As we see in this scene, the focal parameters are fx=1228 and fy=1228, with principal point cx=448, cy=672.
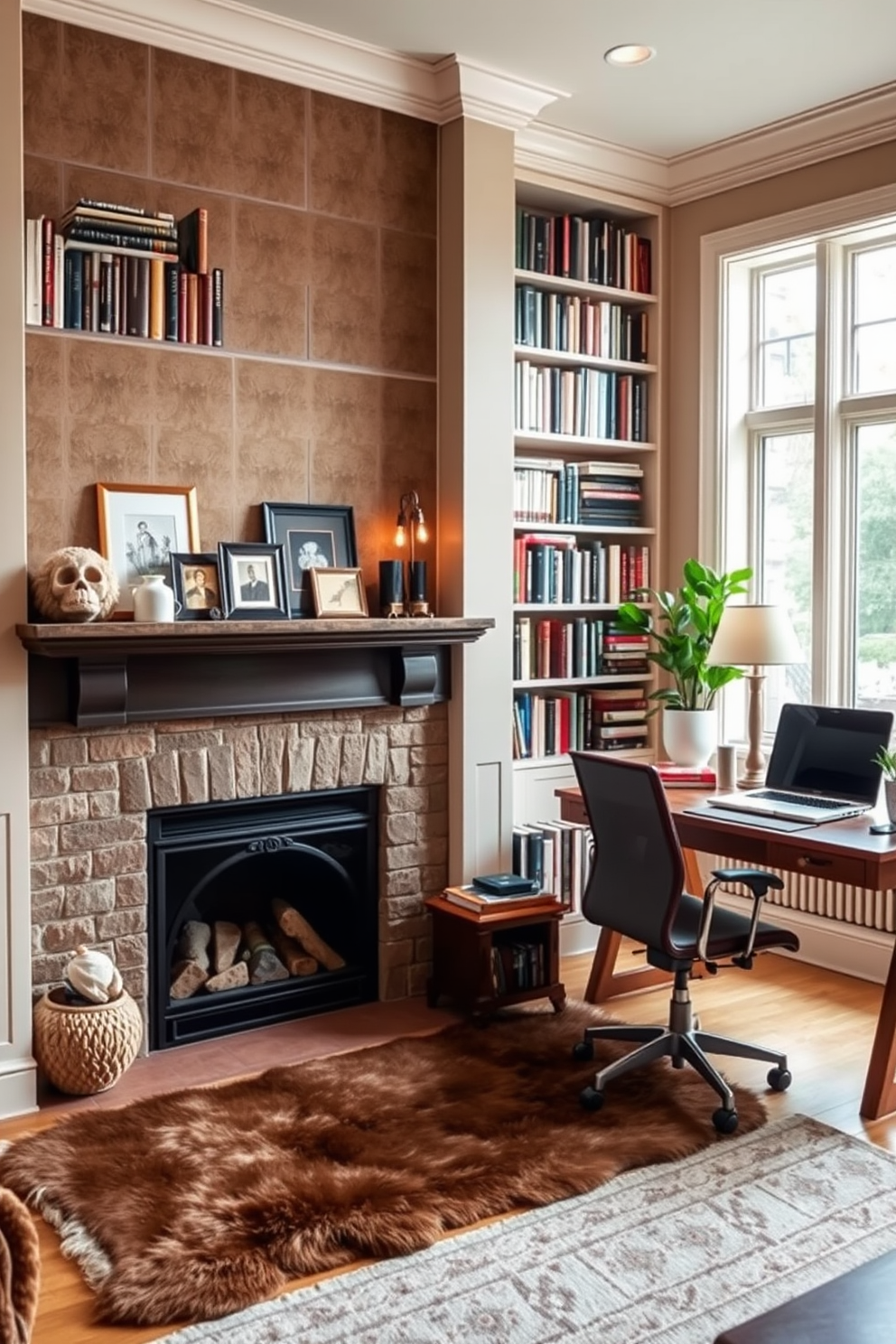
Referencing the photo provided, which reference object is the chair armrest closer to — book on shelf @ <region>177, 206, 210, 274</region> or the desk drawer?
the desk drawer

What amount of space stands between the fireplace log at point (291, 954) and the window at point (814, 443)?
1965 millimetres

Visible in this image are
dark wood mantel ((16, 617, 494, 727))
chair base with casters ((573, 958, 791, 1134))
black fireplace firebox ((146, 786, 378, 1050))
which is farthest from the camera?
black fireplace firebox ((146, 786, 378, 1050))

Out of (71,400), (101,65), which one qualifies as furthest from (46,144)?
(71,400)

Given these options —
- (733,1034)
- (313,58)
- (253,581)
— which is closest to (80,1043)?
(253,581)

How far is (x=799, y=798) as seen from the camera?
373cm

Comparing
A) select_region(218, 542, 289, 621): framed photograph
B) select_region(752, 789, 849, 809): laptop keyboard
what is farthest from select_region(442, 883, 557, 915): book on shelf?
select_region(218, 542, 289, 621): framed photograph

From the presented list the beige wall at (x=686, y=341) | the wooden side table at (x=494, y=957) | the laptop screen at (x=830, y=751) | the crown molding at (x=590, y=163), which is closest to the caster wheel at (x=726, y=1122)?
the wooden side table at (x=494, y=957)

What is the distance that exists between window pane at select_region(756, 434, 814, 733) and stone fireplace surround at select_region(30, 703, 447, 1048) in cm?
142

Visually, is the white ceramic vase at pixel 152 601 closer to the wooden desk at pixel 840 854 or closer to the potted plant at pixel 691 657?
the wooden desk at pixel 840 854

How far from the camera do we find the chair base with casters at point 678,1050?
3.17 metres

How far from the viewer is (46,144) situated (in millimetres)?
3391

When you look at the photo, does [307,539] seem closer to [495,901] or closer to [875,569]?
[495,901]

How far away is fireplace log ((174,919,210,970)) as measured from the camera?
3854mm

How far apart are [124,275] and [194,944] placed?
2034mm
